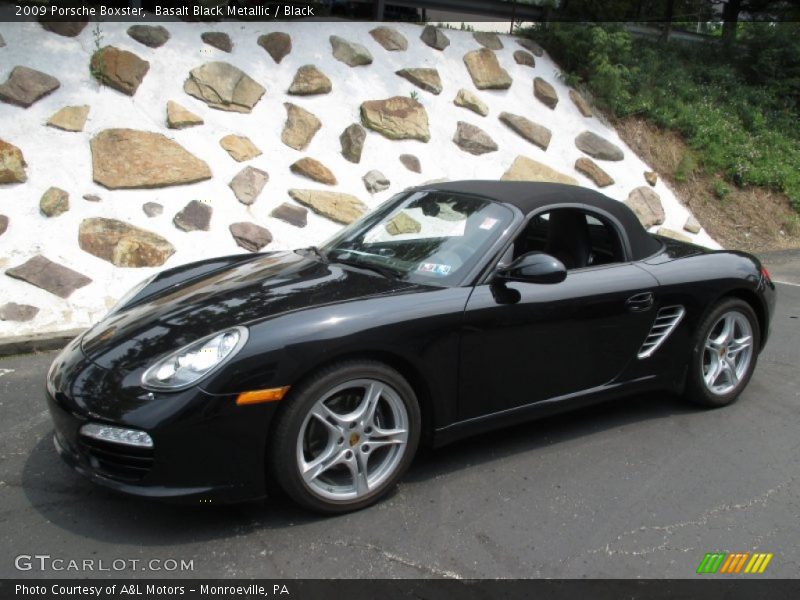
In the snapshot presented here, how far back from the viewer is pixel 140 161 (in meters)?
6.88

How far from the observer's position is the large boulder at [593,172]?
370 inches

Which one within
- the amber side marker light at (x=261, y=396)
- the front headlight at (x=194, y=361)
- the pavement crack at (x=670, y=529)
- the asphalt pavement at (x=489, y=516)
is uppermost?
the front headlight at (x=194, y=361)

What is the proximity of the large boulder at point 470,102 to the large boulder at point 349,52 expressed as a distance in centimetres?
122

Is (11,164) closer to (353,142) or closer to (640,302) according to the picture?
(353,142)

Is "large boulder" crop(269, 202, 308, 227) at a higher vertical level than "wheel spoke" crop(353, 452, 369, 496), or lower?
lower

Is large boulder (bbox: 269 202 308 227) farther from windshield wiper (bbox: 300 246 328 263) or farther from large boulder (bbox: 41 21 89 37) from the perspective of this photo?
windshield wiper (bbox: 300 246 328 263)

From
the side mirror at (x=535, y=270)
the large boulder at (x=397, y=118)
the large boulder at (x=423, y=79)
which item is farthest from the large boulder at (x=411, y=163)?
the side mirror at (x=535, y=270)

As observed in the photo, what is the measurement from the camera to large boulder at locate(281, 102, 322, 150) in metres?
7.88

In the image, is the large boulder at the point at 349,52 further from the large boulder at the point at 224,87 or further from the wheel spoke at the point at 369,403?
the wheel spoke at the point at 369,403

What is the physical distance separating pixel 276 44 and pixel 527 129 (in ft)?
10.9

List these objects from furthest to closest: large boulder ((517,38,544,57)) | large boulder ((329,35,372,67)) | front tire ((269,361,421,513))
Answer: large boulder ((517,38,544,57))
large boulder ((329,35,372,67))
front tire ((269,361,421,513))

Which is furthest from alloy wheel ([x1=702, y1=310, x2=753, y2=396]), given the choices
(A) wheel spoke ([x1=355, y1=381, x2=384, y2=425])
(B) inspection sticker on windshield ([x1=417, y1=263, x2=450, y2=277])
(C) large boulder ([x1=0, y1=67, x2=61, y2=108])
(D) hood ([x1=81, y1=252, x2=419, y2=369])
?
(C) large boulder ([x1=0, y1=67, x2=61, y2=108])

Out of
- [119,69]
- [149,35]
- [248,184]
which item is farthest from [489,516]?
[149,35]

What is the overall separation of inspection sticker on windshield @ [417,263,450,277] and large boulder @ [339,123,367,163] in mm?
4787
